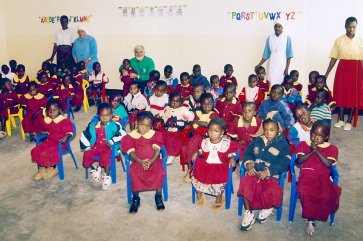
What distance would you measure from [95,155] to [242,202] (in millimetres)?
1708

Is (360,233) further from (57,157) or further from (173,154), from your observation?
(57,157)

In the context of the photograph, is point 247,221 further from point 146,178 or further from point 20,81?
point 20,81

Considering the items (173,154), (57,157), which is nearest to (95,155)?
(57,157)

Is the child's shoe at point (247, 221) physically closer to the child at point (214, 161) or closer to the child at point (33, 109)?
the child at point (214, 161)

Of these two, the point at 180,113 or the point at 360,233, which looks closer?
the point at 360,233

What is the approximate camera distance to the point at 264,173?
3299mm

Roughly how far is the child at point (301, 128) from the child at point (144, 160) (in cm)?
147

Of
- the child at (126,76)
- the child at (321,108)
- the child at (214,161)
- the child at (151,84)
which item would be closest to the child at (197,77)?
the child at (151,84)

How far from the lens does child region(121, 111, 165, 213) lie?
365 cm

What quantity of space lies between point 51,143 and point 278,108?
9.14ft

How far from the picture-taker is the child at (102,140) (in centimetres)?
412

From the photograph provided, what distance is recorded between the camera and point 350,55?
6.02 meters

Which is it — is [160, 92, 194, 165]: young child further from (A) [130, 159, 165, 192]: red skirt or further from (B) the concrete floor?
(A) [130, 159, 165, 192]: red skirt

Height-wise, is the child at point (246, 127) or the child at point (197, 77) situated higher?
the child at point (197, 77)
